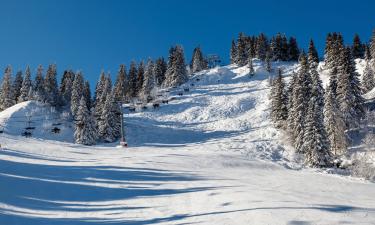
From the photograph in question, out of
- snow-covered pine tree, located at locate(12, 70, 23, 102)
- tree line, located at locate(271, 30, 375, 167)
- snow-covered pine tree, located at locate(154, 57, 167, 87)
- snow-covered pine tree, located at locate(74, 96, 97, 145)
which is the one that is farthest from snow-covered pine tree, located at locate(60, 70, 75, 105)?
tree line, located at locate(271, 30, 375, 167)

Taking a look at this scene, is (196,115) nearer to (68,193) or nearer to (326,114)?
(326,114)

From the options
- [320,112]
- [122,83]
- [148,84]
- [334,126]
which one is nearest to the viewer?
[320,112]

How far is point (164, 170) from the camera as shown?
78.6 feet

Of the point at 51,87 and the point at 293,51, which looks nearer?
the point at 51,87

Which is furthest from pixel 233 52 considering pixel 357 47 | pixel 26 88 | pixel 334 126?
pixel 334 126

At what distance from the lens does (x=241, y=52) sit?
12538cm

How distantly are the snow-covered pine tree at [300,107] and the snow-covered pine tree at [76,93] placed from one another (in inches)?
1703

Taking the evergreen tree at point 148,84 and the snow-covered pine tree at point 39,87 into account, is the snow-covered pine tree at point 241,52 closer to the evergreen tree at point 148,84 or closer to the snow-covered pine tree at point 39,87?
the evergreen tree at point 148,84

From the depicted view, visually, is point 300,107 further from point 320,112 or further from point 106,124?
point 106,124

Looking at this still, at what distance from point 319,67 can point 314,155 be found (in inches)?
2465

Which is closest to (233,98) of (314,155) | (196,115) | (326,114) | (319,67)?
(196,115)

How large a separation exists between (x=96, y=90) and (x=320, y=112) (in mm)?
71558

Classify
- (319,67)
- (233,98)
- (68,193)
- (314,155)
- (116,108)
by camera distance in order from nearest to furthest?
1. (68,193)
2. (314,155)
3. (116,108)
4. (233,98)
5. (319,67)

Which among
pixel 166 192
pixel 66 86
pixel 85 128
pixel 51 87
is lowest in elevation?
pixel 166 192
